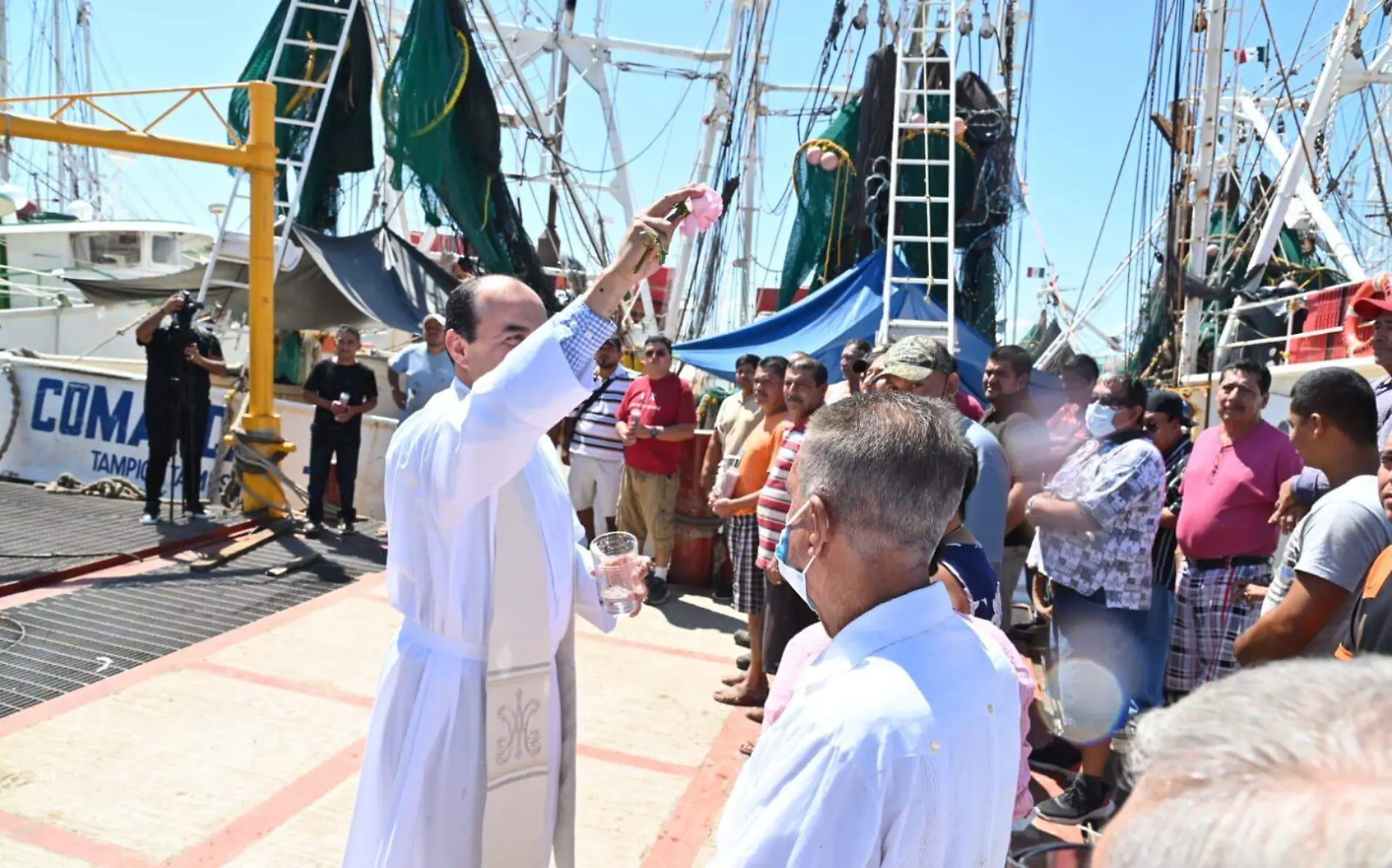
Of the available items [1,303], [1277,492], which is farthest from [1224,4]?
[1,303]

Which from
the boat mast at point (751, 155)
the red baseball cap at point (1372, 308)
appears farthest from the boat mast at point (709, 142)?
the red baseball cap at point (1372, 308)

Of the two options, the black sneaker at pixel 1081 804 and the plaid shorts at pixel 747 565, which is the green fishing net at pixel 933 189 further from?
the black sneaker at pixel 1081 804

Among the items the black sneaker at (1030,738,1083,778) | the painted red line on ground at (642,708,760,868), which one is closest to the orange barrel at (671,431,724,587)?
the painted red line on ground at (642,708,760,868)

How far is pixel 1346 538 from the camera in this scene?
2.40 m

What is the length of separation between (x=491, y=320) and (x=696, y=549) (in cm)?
477

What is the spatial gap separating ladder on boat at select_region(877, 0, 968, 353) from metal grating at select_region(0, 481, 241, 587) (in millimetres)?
5618

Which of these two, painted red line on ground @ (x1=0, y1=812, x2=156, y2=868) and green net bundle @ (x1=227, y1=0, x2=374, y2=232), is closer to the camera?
painted red line on ground @ (x1=0, y1=812, x2=156, y2=868)

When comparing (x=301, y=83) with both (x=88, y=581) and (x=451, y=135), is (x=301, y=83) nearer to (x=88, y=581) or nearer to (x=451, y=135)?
(x=451, y=135)

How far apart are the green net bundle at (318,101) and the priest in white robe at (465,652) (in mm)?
8528

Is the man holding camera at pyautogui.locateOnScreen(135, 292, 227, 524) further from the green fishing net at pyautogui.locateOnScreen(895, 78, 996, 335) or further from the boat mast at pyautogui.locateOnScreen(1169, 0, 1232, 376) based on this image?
the boat mast at pyautogui.locateOnScreen(1169, 0, 1232, 376)

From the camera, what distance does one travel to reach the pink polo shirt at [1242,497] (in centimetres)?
376

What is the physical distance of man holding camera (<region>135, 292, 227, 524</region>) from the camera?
6.94 meters

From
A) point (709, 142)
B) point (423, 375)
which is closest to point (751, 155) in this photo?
point (709, 142)

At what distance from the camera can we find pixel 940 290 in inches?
375
